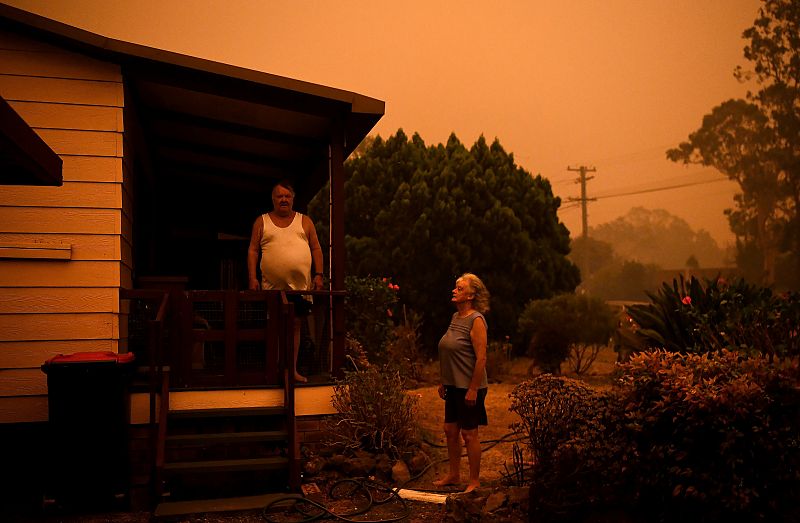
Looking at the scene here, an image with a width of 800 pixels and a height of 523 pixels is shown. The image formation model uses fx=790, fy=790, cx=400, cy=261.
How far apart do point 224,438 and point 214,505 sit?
582 mm

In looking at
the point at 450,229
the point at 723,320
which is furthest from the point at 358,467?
the point at 450,229

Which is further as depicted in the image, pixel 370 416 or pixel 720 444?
pixel 370 416

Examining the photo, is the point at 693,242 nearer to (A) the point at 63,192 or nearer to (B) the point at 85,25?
(B) the point at 85,25

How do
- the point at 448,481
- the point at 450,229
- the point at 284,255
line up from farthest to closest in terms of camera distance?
the point at 450,229 < the point at 284,255 < the point at 448,481

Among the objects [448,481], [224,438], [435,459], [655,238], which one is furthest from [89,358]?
[655,238]

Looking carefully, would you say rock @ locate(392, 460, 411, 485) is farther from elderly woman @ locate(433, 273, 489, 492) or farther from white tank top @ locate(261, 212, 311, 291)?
white tank top @ locate(261, 212, 311, 291)

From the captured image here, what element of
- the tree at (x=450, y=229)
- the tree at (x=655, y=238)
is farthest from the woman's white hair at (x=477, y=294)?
the tree at (x=655, y=238)

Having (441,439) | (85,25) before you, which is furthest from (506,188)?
(85,25)

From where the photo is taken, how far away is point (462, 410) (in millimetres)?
6082

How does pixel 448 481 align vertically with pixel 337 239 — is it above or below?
below

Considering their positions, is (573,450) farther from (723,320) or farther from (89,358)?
(723,320)

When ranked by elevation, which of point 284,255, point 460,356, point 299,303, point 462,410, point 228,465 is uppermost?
point 284,255

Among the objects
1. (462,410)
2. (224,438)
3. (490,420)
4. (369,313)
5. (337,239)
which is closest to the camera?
(462,410)

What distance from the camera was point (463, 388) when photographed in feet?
20.1
